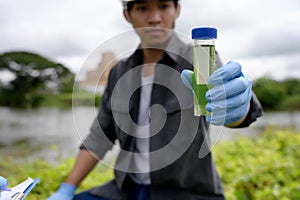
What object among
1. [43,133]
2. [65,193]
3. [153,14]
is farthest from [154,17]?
[43,133]

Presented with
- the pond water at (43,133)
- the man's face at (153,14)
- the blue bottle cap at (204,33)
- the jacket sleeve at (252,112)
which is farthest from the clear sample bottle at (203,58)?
the pond water at (43,133)

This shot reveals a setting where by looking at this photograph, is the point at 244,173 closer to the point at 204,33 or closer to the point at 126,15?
the point at 126,15

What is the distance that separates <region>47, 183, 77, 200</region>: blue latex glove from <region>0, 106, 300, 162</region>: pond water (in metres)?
0.74

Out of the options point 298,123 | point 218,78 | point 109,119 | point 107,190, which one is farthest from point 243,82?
point 298,123

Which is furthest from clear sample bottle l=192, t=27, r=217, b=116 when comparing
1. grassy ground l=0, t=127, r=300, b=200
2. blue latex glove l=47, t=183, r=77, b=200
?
grassy ground l=0, t=127, r=300, b=200

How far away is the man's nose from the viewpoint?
124cm

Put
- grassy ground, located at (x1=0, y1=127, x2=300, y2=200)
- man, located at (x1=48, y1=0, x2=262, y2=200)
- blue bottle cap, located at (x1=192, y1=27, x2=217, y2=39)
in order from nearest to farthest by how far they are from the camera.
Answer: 1. blue bottle cap, located at (x1=192, y1=27, x2=217, y2=39)
2. man, located at (x1=48, y1=0, x2=262, y2=200)
3. grassy ground, located at (x1=0, y1=127, x2=300, y2=200)

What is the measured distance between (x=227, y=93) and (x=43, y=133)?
346cm

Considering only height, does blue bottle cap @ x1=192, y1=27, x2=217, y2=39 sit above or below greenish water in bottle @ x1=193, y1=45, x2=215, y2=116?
above

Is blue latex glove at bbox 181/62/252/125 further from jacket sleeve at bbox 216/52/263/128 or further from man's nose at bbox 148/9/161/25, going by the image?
man's nose at bbox 148/9/161/25

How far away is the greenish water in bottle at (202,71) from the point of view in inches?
29.7

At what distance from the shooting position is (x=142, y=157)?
4.17 feet

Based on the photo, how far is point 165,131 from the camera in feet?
3.77

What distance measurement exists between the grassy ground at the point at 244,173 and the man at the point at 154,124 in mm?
341
